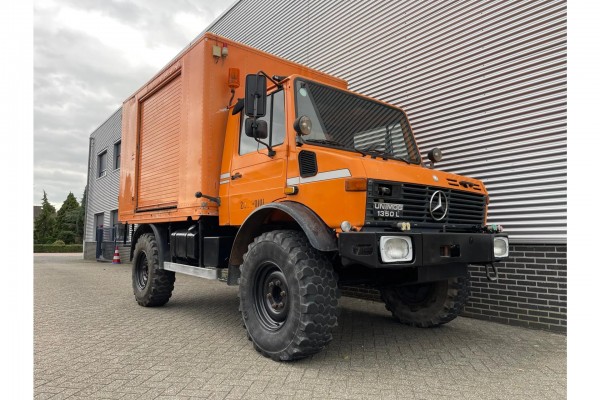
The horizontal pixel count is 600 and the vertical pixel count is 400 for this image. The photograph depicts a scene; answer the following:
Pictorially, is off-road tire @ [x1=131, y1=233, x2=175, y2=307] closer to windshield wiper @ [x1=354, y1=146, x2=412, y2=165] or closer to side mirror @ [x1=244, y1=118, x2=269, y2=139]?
side mirror @ [x1=244, y1=118, x2=269, y2=139]

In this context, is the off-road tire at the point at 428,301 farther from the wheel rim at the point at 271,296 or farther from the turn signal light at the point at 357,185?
the turn signal light at the point at 357,185

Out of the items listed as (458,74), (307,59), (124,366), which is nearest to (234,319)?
(124,366)

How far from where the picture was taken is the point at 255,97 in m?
3.99

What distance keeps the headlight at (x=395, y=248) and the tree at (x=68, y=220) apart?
177 feet

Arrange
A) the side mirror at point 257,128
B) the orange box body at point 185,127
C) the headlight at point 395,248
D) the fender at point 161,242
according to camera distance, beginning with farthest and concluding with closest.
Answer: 1. the fender at point 161,242
2. the orange box body at point 185,127
3. the side mirror at point 257,128
4. the headlight at point 395,248

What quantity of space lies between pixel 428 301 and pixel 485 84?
3.24m

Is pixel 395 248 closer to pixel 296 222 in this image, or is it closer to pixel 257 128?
pixel 296 222

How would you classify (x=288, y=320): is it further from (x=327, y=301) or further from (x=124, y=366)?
(x=124, y=366)

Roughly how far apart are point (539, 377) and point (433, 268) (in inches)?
49.1

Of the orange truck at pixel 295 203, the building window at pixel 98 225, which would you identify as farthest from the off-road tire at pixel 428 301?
the building window at pixel 98 225

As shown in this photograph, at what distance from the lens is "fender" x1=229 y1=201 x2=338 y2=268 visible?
139 inches

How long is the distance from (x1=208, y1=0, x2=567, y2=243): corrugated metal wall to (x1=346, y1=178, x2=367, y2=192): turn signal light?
3.10 meters

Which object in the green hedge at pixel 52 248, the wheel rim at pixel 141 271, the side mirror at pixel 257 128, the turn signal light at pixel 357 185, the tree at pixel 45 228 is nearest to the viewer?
the turn signal light at pixel 357 185

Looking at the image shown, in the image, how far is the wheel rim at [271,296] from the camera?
154 inches
